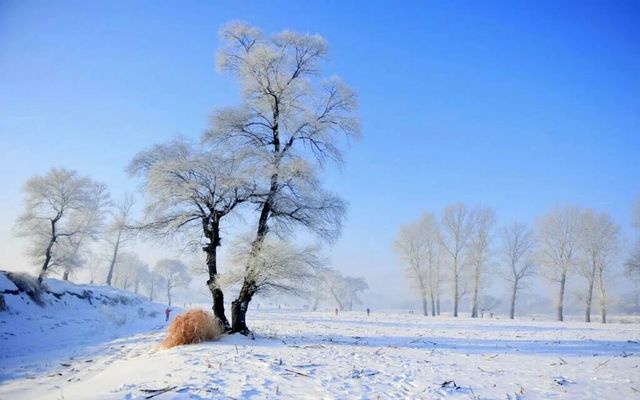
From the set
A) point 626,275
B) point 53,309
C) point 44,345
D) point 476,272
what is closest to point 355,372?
point 44,345

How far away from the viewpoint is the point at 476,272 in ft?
151

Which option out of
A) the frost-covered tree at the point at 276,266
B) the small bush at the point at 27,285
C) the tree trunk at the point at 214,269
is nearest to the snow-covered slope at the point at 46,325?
the small bush at the point at 27,285

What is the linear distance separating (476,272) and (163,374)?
45778mm

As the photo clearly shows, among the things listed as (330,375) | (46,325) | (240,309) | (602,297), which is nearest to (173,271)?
(46,325)

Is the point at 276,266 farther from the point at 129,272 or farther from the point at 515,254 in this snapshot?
the point at 129,272

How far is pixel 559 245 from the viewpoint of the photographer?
135 feet

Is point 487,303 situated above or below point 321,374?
below

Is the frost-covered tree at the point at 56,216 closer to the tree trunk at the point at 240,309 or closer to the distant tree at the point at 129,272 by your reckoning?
the tree trunk at the point at 240,309

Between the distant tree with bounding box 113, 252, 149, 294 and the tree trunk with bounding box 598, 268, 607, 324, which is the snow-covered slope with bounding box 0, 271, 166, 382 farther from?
the distant tree with bounding box 113, 252, 149, 294

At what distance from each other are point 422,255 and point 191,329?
149 feet

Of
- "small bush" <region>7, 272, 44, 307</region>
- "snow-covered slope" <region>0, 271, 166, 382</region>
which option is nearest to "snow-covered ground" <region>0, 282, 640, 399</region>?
"snow-covered slope" <region>0, 271, 166, 382</region>

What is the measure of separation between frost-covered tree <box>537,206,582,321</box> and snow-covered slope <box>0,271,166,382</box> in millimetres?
42331

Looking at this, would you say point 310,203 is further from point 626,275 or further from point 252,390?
point 626,275

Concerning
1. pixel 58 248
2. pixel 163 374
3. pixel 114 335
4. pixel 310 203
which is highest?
pixel 310 203
